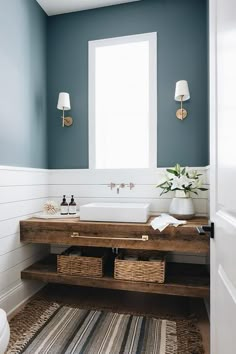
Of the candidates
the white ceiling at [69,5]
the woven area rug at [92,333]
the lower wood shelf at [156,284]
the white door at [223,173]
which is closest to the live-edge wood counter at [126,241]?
the lower wood shelf at [156,284]

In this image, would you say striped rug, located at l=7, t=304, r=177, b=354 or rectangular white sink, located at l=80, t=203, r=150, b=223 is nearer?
striped rug, located at l=7, t=304, r=177, b=354

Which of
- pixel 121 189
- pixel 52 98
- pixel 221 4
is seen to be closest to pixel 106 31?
pixel 52 98

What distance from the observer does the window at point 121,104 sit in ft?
7.77

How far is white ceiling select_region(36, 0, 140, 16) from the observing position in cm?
231

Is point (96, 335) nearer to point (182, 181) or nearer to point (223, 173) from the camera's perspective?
point (182, 181)

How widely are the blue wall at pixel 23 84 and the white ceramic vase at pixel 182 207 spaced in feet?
4.49

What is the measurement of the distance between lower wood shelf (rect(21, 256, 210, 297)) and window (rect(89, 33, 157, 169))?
0.99m

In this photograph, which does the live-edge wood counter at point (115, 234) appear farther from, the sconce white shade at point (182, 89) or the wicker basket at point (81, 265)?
the sconce white shade at point (182, 89)

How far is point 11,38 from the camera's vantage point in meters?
1.96

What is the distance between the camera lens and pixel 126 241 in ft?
5.86

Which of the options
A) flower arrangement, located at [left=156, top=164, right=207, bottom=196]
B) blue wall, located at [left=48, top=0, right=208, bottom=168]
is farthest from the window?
flower arrangement, located at [left=156, top=164, right=207, bottom=196]

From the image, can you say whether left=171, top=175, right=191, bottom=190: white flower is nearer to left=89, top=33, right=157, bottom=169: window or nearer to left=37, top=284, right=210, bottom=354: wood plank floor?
left=89, top=33, right=157, bottom=169: window

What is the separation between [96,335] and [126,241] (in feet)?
2.18

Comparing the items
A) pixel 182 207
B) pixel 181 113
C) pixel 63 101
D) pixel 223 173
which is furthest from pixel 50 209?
pixel 223 173
